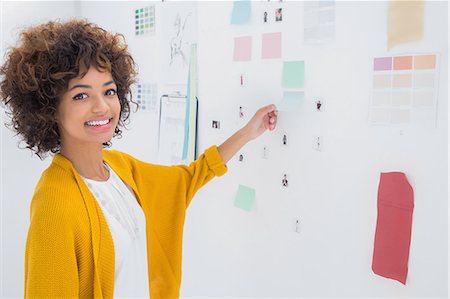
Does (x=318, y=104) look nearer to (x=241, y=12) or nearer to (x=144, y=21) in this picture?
(x=241, y=12)

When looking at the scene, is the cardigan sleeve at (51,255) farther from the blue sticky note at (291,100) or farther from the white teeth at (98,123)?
the blue sticky note at (291,100)

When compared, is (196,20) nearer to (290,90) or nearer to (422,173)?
(290,90)

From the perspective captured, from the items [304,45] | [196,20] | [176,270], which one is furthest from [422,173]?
[196,20]

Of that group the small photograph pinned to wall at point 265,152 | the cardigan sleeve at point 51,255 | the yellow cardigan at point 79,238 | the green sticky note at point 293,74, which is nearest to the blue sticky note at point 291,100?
the green sticky note at point 293,74

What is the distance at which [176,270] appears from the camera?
1242mm

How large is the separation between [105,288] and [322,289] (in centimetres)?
52

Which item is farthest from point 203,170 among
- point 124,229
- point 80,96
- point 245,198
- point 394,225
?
point 394,225

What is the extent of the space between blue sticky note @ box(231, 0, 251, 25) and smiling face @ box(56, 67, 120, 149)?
0.39 m

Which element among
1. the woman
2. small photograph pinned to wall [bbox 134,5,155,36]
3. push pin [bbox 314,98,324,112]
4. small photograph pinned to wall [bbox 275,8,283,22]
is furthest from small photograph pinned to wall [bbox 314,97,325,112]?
small photograph pinned to wall [bbox 134,5,155,36]

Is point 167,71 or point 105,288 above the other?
point 167,71

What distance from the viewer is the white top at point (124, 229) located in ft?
3.51

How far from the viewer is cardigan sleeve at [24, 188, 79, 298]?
922 mm

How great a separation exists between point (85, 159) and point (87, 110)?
12 cm

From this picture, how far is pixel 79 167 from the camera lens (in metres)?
1.07
